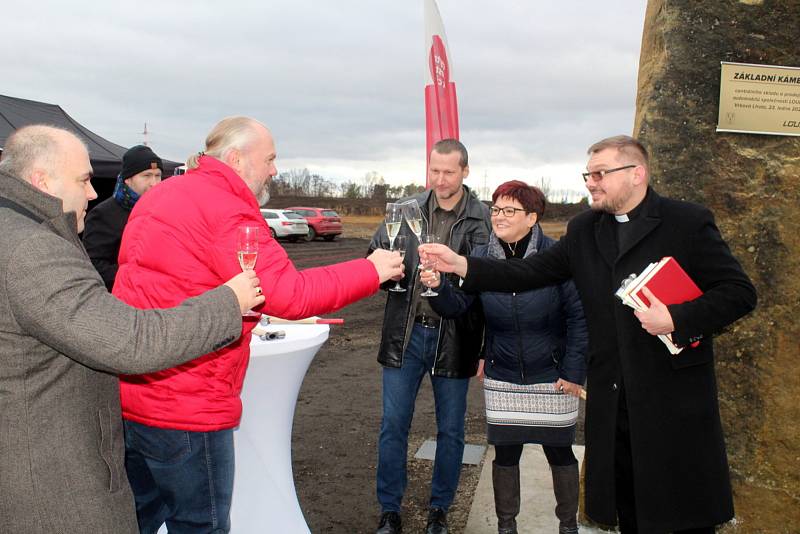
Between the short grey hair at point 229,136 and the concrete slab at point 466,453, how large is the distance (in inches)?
124

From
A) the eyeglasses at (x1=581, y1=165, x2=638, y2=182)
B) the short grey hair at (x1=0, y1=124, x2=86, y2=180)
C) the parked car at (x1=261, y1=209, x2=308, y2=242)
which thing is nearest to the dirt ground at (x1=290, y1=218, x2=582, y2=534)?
the eyeglasses at (x1=581, y1=165, x2=638, y2=182)

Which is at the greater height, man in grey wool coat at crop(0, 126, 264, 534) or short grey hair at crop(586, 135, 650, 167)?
short grey hair at crop(586, 135, 650, 167)

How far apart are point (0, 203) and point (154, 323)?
0.51 m

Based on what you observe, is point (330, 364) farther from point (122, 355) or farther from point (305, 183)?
point (305, 183)

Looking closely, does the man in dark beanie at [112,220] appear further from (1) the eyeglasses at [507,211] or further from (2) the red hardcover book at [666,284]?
(2) the red hardcover book at [666,284]

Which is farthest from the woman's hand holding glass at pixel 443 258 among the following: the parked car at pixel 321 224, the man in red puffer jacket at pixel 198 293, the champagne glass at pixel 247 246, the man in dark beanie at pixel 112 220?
the parked car at pixel 321 224

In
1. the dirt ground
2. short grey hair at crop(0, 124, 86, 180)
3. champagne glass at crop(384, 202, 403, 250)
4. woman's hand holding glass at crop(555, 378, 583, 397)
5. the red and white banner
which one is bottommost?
the dirt ground

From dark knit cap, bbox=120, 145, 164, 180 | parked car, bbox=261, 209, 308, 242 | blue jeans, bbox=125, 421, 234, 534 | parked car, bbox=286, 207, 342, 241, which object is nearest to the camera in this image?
blue jeans, bbox=125, 421, 234, 534

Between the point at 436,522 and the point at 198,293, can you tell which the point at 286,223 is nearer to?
the point at 436,522

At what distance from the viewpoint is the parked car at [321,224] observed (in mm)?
27891

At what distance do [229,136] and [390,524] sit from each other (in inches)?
96.0

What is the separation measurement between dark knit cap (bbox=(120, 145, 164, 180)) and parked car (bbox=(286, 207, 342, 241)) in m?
22.8

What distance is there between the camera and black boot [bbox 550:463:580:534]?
11.5 feet

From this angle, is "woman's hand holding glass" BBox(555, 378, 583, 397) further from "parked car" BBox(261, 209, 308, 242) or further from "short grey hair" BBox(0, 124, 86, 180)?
"parked car" BBox(261, 209, 308, 242)
